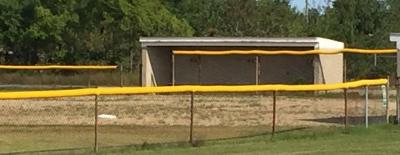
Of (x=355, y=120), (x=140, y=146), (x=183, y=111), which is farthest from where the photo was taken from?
(x=183, y=111)

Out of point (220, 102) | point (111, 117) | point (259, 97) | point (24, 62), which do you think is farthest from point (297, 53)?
point (24, 62)

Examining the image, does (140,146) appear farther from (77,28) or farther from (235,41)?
(77,28)

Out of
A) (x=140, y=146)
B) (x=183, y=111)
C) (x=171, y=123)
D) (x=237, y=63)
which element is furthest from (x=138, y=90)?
(x=237, y=63)

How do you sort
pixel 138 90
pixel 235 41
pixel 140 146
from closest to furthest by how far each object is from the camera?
pixel 140 146
pixel 138 90
pixel 235 41

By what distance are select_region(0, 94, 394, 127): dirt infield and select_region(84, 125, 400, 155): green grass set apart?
296 centimetres

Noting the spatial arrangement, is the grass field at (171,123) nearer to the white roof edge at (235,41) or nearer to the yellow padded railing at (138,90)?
the yellow padded railing at (138,90)

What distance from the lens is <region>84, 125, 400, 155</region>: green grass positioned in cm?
1673

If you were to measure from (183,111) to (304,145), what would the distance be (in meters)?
10.6

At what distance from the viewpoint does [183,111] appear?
28.3 m

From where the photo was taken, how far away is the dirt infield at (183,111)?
2405cm

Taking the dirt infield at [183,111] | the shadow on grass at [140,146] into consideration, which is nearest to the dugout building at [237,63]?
the dirt infield at [183,111]

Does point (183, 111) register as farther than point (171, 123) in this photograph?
Yes

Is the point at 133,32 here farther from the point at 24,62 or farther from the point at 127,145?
the point at 127,145

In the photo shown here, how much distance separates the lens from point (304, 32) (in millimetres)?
68625
